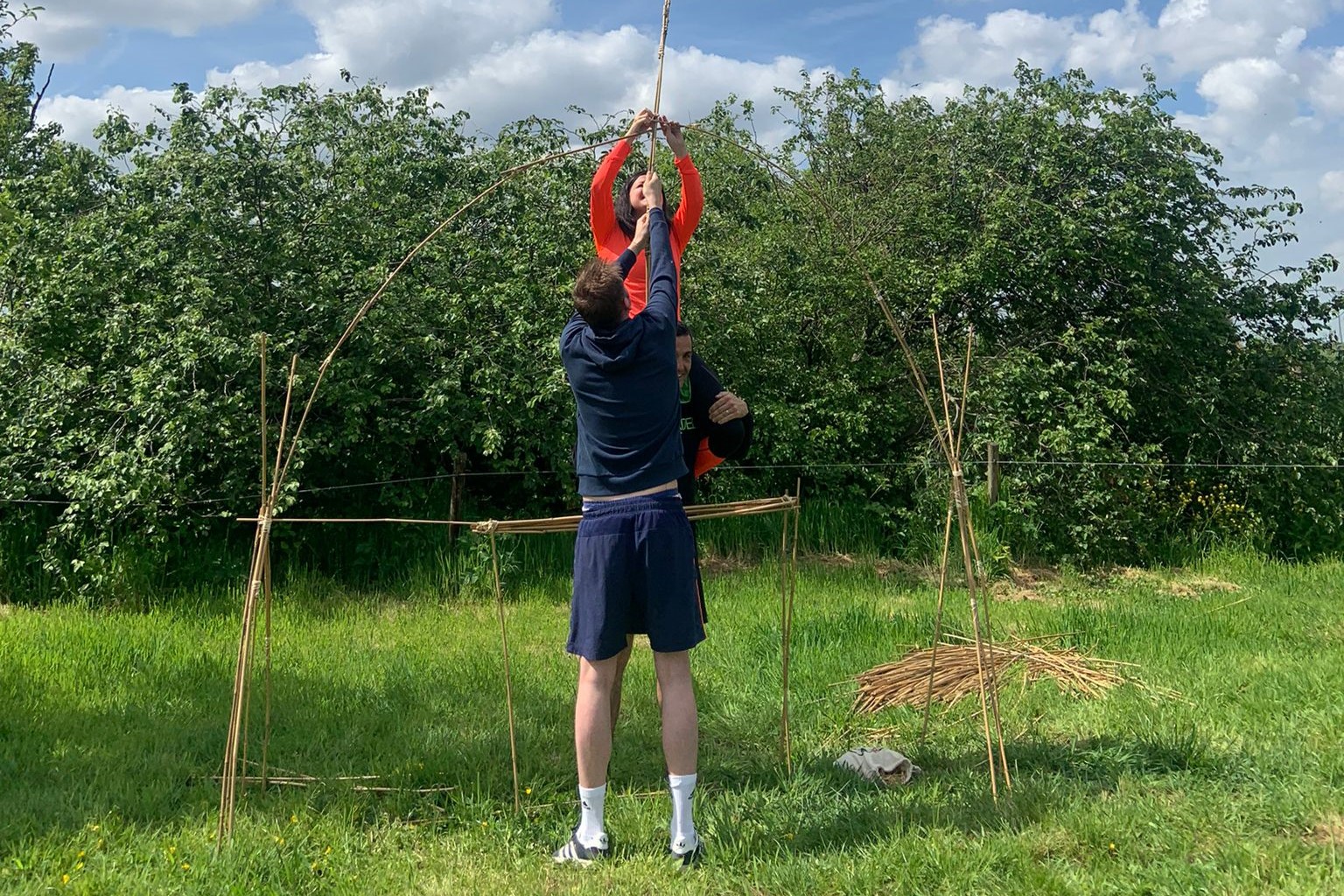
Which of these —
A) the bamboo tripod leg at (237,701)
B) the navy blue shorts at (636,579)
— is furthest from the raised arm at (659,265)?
the bamboo tripod leg at (237,701)

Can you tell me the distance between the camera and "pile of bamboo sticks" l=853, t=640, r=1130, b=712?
480 cm

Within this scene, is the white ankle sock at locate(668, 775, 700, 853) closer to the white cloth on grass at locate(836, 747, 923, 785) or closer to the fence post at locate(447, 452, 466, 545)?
the white cloth on grass at locate(836, 747, 923, 785)

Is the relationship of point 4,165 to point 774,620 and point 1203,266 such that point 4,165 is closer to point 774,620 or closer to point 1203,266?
point 774,620

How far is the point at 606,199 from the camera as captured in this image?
146 inches

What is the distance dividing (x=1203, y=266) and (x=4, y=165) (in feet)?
35.7

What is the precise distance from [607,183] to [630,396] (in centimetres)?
97

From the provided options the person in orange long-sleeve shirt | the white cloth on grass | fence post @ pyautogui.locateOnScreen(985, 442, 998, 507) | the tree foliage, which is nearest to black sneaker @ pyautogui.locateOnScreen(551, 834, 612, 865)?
the white cloth on grass

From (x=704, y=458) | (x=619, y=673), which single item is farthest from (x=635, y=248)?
(x=619, y=673)

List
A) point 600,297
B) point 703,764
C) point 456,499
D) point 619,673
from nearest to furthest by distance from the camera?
point 600,297, point 619,673, point 703,764, point 456,499

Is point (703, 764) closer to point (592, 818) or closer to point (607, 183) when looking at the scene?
point (592, 818)

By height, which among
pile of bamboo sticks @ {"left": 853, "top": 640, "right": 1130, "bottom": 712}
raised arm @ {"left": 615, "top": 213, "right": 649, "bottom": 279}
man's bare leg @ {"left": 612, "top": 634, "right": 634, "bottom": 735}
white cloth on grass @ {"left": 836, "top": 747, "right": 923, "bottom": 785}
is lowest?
white cloth on grass @ {"left": 836, "top": 747, "right": 923, "bottom": 785}

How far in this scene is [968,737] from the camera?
4.33m

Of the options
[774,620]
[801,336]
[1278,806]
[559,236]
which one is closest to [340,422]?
→ [559,236]

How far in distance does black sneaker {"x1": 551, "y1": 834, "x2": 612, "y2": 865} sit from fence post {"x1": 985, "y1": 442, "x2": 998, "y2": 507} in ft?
18.6
